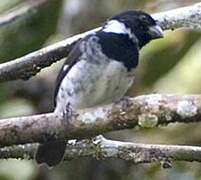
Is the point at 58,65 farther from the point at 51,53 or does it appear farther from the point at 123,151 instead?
the point at 123,151

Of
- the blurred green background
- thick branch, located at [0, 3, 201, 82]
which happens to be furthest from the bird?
the blurred green background

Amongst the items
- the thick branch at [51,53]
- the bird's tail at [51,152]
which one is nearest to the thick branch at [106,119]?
the bird's tail at [51,152]

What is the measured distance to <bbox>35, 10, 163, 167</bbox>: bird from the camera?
3449 millimetres

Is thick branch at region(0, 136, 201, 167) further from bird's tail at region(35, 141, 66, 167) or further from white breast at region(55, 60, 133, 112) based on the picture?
white breast at region(55, 60, 133, 112)

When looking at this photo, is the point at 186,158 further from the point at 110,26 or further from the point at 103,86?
the point at 110,26

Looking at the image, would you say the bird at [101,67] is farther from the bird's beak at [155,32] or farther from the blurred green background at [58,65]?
the blurred green background at [58,65]

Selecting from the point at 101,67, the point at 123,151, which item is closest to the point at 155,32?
the point at 101,67

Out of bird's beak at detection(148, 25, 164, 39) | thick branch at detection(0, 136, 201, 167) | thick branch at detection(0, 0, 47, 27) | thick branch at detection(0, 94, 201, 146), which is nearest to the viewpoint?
thick branch at detection(0, 94, 201, 146)

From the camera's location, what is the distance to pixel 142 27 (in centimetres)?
364

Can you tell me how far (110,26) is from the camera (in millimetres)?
3658

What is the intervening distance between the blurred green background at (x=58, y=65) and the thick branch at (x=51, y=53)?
1.37 metres

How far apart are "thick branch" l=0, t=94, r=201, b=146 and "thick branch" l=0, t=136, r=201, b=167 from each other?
342 mm

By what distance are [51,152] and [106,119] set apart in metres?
0.68

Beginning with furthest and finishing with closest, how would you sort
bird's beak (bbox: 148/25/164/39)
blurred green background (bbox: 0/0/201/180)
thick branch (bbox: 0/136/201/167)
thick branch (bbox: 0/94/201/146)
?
1. blurred green background (bbox: 0/0/201/180)
2. bird's beak (bbox: 148/25/164/39)
3. thick branch (bbox: 0/136/201/167)
4. thick branch (bbox: 0/94/201/146)
